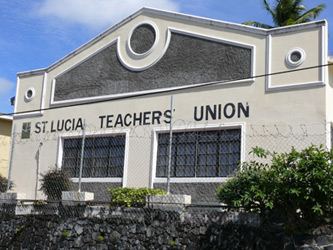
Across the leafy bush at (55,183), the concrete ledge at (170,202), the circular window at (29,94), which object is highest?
the circular window at (29,94)

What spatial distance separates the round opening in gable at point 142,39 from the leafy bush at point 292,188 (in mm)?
8219

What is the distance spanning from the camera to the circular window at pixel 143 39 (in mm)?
16172

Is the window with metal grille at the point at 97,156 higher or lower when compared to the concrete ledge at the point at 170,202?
higher

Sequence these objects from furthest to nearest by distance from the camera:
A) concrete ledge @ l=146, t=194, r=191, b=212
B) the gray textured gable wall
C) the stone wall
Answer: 1. the gray textured gable wall
2. concrete ledge @ l=146, t=194, r=191, b=212
3. the stone wall

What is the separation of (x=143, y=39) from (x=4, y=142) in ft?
32.3

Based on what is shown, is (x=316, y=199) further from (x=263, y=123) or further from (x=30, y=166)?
(x=30, y=166)

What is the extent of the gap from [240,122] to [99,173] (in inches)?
219

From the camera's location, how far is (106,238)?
437 inches

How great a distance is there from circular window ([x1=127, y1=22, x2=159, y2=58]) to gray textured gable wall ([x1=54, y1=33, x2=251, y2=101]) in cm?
65

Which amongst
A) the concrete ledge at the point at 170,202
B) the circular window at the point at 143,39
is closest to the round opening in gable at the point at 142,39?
the circular window at the point at 143,39

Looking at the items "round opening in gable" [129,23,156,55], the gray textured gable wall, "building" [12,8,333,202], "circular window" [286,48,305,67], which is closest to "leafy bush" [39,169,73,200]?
"building" [12,8,333,202]

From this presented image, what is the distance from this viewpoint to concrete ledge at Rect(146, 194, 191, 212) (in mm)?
10297

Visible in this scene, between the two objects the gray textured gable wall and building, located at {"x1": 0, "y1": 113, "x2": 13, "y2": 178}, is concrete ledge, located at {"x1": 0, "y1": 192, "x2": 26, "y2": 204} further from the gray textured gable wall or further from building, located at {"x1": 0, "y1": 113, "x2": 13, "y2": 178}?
building, located at {"x1": 0, "y1": 113, "x2": 13, "y2": 178}

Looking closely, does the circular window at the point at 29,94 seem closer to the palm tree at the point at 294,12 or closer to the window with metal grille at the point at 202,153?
the window with metal grille at the point at 202,153
